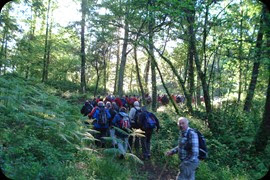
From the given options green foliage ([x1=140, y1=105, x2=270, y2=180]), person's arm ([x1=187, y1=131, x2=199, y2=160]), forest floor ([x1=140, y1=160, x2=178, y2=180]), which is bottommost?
forest floor ([x1=140, y1=160, x2=178, y2=180])

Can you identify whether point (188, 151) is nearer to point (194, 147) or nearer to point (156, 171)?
point (194, 147)

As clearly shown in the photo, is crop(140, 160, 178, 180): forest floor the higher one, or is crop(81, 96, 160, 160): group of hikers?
crop(81, 96, 160, 160): group of hikers

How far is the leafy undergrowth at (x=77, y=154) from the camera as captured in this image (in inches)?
213

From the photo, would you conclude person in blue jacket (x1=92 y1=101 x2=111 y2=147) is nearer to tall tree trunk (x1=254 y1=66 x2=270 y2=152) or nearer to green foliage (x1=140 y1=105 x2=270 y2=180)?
green foliage (x1=140 y1=105 x2=270 y2=180)

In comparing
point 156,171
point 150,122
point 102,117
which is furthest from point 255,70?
point 102,117

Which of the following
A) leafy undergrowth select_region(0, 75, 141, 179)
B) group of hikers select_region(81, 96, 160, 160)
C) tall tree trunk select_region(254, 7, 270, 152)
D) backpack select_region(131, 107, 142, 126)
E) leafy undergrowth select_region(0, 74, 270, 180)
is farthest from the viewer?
backpack select_region(131, 107, 142, 126)

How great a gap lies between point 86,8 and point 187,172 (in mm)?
21997

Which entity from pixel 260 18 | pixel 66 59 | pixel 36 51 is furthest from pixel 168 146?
pixel 66 59

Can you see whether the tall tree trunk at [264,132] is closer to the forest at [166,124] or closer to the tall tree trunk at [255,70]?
the forest at [166,124]

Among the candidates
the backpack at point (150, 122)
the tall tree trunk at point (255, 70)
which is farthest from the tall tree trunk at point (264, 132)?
the backpack at point (150, 122)

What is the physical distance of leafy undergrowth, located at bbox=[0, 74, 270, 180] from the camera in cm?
541

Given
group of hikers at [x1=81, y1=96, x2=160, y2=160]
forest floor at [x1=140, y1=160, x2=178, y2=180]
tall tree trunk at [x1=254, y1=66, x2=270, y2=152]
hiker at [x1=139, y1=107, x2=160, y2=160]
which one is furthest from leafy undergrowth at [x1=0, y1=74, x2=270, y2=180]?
group of hikers at [x1=81, y1=96, x2=160, y2=160]

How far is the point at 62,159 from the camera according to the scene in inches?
246

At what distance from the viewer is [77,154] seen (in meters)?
6.88
